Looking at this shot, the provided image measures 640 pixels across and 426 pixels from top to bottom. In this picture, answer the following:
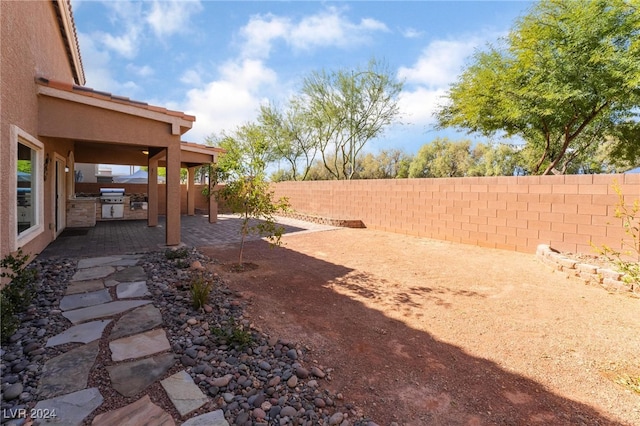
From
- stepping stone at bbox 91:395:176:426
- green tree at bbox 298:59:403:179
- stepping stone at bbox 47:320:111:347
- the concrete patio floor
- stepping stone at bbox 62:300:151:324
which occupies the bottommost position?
stepping stone at bbox 91:395:176:426

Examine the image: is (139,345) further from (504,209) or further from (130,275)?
(504,209)

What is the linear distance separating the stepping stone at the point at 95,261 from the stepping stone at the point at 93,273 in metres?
0.21

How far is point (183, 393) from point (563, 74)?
13.7 m

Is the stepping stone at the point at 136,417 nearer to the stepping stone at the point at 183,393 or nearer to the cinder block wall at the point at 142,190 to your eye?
the stepping stone at the point at 183,393

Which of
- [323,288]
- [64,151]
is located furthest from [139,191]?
[323,288]

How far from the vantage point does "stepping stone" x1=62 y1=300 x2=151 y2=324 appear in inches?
137

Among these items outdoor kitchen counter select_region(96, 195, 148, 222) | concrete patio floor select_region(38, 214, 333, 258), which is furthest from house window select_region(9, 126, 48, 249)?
outdoor kitchen counter select_region(96, 195, 148, 222)

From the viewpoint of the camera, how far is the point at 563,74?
1045 cm

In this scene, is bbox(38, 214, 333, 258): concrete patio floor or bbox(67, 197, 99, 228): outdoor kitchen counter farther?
bbox(67, 197, 99, 228): outdoor kitchen counter

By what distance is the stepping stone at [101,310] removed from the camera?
3.47 meters

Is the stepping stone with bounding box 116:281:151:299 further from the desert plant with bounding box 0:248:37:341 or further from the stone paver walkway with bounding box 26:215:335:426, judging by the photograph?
the desert plant with bounding box 0:248:37:341

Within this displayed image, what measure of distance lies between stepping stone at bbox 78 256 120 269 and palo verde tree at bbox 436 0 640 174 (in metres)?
13.3

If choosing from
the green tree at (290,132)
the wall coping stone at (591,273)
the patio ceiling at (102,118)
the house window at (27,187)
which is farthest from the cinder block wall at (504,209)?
the green tree at (290,132)

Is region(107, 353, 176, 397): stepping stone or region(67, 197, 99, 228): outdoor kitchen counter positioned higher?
region(67, 197, 99, 228): outdoor kitchen counter
